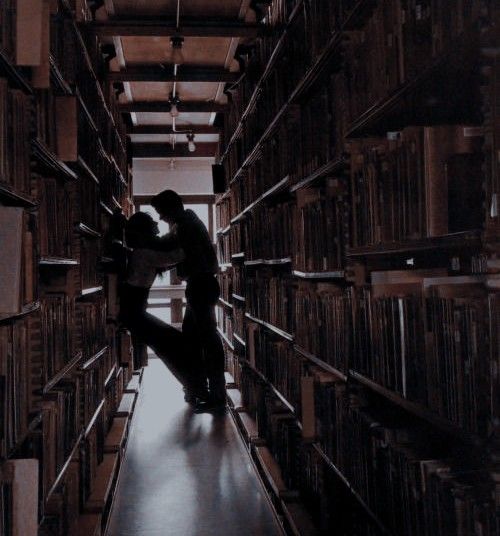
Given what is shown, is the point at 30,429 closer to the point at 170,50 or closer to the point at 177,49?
the point at 177,49

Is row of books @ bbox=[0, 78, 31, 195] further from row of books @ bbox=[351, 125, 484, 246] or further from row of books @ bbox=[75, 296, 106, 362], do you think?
row of books @ bbox=[75, 296, 106, 362]

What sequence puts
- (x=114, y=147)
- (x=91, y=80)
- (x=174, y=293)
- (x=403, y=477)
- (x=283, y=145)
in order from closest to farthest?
1. (x=403, y=477)
2. (x=283, y=145)
3. (x=91, y=80)
4. (x=114, y=147)
5. (x=174, y=293)

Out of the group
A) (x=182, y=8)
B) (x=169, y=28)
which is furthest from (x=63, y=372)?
(x=182, y=8)

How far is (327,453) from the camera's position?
2.38 metres

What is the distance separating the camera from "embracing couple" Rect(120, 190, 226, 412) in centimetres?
481

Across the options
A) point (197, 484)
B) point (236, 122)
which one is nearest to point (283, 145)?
point (197, 484)

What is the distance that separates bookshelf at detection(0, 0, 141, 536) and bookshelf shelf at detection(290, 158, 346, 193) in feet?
2.83

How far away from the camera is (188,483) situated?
11.6ft

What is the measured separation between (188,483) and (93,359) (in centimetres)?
81

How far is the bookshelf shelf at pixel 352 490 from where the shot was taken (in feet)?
5.74

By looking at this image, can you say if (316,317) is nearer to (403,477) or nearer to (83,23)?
(403,477)

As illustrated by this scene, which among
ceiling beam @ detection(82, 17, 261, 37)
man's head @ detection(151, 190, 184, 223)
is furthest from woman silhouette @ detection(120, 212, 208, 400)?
ceiling beam @ detection(82, 17, 261, 37)

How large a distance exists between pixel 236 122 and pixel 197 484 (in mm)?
3073

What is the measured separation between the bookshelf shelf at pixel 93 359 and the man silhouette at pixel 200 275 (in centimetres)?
91
